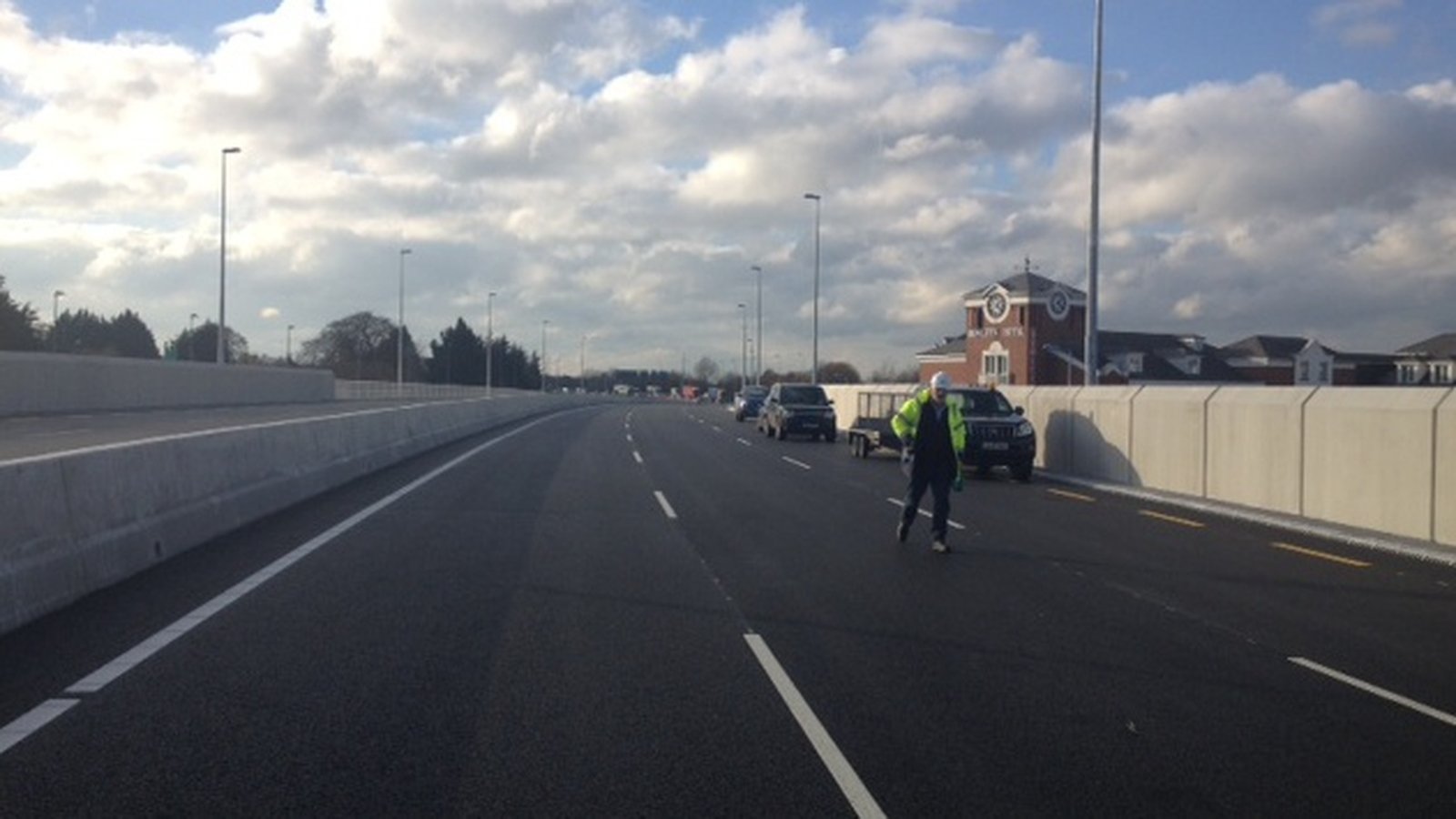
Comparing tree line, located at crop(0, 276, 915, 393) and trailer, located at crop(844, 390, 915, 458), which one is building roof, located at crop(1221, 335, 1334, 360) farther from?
tree line, located at crop(0, 276, 915, 393)

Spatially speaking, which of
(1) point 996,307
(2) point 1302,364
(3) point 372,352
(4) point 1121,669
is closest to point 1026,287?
(1) point 996,307

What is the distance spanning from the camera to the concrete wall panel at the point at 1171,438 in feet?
73.9

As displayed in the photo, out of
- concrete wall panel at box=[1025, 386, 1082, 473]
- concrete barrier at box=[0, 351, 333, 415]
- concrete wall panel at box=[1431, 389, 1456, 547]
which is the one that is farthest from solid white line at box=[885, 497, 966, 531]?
concrete barrier at box=[0, 351, 333, 415]

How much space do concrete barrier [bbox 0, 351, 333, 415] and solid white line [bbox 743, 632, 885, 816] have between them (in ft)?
130

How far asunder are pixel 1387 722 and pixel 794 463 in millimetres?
22929

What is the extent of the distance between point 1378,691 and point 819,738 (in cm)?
369

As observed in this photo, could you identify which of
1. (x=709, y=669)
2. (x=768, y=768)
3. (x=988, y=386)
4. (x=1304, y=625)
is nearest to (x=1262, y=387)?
(x=988, y=386)

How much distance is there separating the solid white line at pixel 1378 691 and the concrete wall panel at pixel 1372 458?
8.07 metres

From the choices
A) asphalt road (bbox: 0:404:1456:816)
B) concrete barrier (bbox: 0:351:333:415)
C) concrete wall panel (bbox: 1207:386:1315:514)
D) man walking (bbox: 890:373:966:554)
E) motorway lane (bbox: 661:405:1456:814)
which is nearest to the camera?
asphalt road (bbox: 0:404:1456:816)

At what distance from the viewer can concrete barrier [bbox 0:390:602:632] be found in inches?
387

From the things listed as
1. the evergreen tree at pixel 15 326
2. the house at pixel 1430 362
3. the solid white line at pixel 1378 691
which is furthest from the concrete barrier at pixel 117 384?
the solid white line at pixel 1378 691

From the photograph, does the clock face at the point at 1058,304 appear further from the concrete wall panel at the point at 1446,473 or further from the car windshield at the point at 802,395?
the concrete wall panel at the point at 1446,473

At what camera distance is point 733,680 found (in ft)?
27.3

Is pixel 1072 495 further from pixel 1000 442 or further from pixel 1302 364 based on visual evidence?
pixel 1302 364
